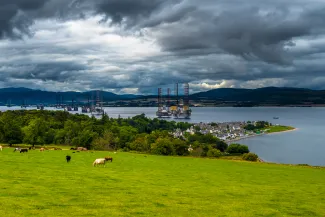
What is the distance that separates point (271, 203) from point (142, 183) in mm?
8376

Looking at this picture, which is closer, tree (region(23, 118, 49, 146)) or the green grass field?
the green grass field

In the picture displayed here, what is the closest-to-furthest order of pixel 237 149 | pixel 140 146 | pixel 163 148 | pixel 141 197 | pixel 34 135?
pixel 141 197, pixel 163 148, pixel 34 135, pixel 140 146, pixel 237 149

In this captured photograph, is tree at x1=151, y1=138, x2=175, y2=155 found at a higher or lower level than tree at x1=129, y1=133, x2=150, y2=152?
higher

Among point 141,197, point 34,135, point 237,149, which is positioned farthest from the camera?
point 237,149

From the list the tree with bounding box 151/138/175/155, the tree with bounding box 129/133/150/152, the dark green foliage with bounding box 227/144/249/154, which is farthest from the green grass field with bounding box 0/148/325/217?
the dark green foliage with bounding box 227/144/249/154

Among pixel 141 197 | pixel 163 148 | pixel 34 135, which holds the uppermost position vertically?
pixel 141 197

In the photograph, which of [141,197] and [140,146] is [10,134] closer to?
[140,146]

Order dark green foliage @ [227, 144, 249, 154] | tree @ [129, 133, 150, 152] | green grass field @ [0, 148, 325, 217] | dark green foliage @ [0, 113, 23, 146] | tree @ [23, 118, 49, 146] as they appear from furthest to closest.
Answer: dark green foliage @ [227, 144, 249, 154]
tree @ [129, 133, 150, 152]
tree @ [23, 118, 49, 146]
dark green foliage @ [0, 113, 23, 146]
green grass field @ [0, 148, 325, 217]

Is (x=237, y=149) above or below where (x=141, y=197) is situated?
below

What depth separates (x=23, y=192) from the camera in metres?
16.0

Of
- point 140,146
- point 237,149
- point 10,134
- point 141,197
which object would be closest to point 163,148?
point 140,146

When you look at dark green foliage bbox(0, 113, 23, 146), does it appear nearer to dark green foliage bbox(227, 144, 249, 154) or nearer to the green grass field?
the green grass field

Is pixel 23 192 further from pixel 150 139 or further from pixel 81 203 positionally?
pixel 150 139

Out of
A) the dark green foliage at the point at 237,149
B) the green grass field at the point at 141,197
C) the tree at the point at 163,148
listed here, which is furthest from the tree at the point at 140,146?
the green grass field at the point at 141,197
